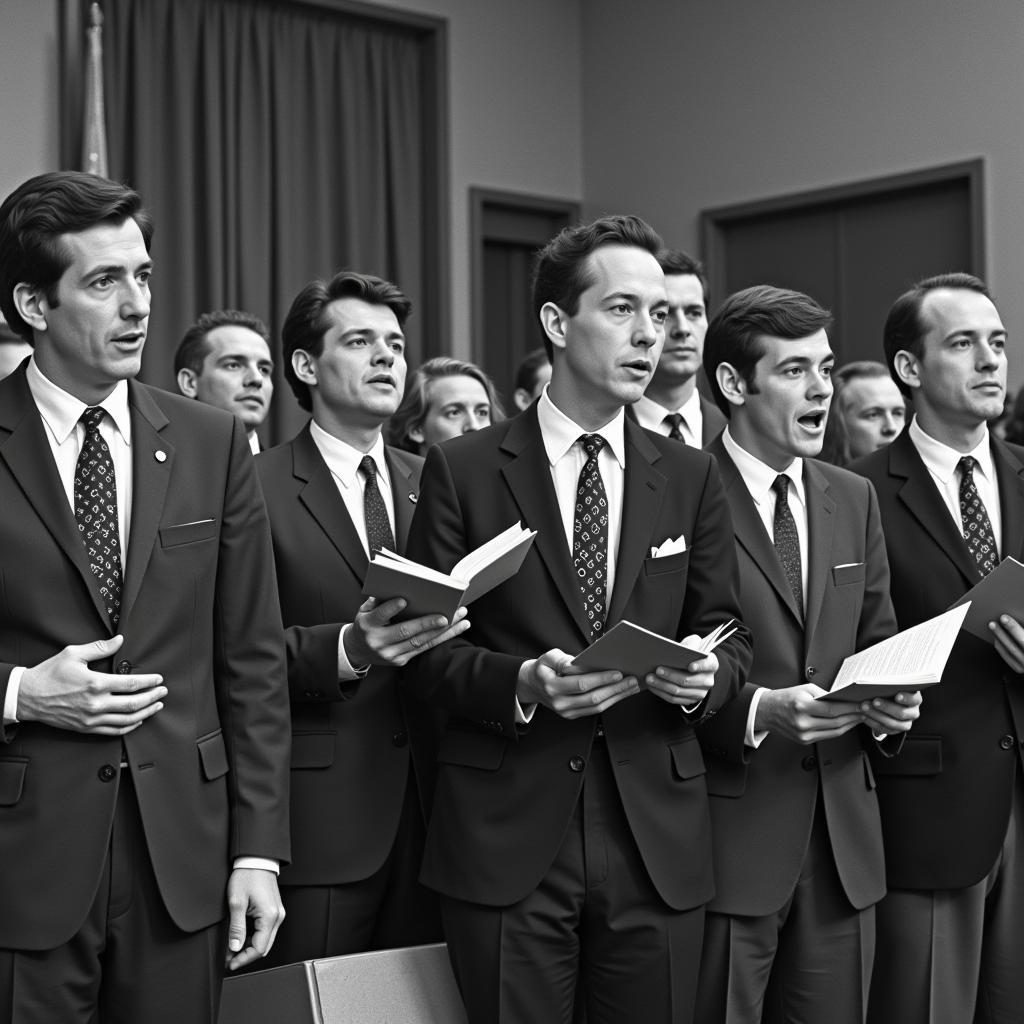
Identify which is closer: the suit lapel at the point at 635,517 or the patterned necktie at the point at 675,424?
the suit lapel at the point at 635,517

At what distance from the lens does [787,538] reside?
259 cm

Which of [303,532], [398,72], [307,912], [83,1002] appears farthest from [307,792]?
[398,72]

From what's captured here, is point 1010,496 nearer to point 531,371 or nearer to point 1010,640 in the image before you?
point 1010,640

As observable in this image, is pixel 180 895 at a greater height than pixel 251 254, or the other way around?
pixel 251 254

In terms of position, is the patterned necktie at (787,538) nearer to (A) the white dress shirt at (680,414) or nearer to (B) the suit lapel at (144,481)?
(A) the white dress shirt at (680,414)

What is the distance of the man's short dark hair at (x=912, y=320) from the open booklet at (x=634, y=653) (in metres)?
1.13

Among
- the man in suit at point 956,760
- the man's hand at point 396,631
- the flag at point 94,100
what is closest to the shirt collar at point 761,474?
the man in suit at point 956,760

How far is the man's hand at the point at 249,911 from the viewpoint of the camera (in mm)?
2002

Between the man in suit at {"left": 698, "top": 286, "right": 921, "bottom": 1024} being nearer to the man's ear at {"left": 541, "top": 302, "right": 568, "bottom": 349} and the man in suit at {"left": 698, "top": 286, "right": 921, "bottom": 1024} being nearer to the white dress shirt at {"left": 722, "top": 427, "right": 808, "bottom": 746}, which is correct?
the white dress shirt at {"left": 722, "top": 427, "right": 808, "bottom": 746}

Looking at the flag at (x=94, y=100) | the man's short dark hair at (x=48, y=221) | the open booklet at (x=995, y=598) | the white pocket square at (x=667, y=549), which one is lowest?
the open booklet at (x=995, y=598)

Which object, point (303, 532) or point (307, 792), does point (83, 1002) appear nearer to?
point (307, 792)

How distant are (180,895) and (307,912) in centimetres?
64

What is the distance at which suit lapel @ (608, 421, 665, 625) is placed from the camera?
2.23 metres

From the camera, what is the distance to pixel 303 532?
2.67 m
